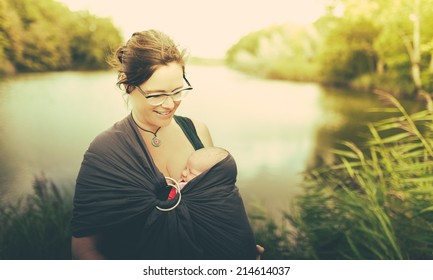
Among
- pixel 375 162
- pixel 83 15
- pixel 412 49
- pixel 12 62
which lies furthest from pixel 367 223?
pixel 12 62

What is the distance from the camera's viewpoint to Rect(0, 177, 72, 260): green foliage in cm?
147

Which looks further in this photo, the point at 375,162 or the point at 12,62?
the point at 375,162

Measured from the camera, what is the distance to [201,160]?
1.01m

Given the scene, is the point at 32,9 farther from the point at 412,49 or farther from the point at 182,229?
the point at 412,49

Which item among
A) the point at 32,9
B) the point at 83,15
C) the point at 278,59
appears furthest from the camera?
the point at 278,59

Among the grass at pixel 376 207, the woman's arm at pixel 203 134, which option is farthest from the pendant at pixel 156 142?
the grass at pixel 376 207

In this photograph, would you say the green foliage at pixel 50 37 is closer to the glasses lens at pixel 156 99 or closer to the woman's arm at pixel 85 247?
the glasses lens at pixel 156 99

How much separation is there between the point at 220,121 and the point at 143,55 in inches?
36.1

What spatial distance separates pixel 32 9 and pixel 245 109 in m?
→ 1.20

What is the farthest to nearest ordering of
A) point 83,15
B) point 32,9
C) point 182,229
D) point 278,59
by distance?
point 278,59, point 83,15, point 32,9, point 182,229

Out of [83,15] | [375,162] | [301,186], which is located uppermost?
[83,15]

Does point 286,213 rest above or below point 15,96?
below

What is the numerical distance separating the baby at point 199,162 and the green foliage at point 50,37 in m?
0.70

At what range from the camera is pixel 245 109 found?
1.93 meters
